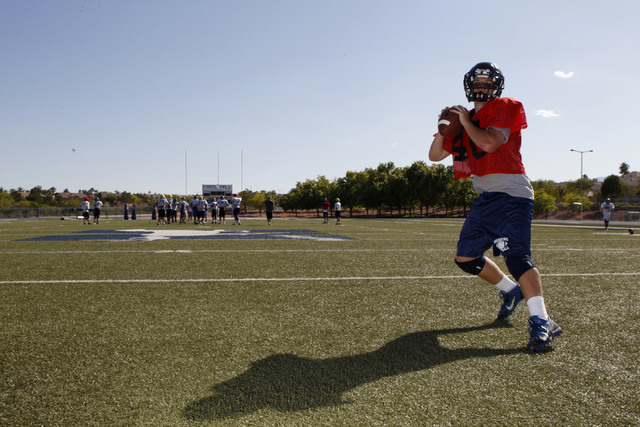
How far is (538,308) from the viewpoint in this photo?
9.39ft

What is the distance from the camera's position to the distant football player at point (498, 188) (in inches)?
115

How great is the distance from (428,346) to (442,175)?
6553 centimetres

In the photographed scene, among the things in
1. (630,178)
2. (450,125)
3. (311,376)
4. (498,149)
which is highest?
(630,178)

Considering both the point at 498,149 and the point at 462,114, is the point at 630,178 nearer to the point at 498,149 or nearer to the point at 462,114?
the point at 498,149

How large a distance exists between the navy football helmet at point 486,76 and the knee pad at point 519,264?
119cm

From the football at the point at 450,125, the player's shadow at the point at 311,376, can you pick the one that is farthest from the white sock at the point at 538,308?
the football at the point at 450,125

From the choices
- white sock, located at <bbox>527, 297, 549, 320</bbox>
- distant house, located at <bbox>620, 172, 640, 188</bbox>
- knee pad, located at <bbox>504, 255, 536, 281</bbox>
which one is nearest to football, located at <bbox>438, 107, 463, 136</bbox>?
knee pad, located at <bbox>504, 255, 536, 281</bbox>

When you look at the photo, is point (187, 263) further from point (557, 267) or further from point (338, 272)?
point (557, 267)

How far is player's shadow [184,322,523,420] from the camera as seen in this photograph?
1947 mm

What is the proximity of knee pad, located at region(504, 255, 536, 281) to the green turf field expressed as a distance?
465mm

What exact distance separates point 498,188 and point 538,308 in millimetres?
893

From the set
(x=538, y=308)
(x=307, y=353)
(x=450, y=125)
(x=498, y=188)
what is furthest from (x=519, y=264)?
(x=307, y=353)

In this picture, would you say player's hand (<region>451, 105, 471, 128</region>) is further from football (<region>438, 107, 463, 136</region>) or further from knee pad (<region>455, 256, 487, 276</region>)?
knee pad (<region>455, 256, 487, 276</region>)

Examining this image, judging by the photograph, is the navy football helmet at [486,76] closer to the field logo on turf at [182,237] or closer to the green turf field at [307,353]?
the green turf field at [307,353]
